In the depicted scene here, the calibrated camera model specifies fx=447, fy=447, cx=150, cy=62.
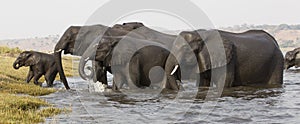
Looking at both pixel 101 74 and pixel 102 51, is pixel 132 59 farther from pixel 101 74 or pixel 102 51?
pixel 101 74

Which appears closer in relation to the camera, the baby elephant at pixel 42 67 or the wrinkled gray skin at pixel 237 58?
the wrinkled gray skin at pixel 237 58

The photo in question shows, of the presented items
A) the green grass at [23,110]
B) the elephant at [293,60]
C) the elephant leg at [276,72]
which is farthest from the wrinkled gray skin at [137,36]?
the elephant at [293,60]

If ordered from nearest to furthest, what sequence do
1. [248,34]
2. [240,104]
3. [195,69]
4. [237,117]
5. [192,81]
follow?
[237,117], [240,104], [195,69], [192,81], [248,34]

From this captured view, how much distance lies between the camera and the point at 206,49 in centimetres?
1366

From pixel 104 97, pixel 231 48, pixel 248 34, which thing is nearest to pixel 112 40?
pixel 104 97

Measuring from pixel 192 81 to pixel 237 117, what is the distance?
20.1 feet

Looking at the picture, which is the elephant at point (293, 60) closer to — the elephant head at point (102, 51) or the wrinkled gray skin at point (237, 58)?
the wrinkled gray skin at point (237, 58)

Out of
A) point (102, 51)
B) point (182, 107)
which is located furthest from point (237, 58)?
point (182, 107)

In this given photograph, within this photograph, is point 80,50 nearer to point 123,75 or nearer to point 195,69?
point 123,75

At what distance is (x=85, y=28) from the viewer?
1477cm

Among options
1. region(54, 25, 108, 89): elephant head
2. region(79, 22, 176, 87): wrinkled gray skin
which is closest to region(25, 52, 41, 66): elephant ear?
region(79, 22, 176, 87): wrinkled gray skin

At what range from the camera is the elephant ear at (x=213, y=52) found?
13586 millimetres

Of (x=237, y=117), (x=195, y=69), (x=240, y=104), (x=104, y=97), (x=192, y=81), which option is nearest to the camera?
(x=237, y=117)

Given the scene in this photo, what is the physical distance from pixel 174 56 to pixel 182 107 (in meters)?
3.40
